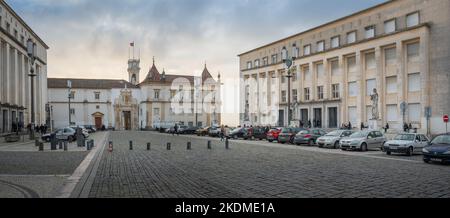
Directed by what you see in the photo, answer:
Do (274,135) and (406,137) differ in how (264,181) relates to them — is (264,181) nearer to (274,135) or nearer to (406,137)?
(406,137)

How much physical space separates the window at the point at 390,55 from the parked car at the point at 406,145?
976 inches

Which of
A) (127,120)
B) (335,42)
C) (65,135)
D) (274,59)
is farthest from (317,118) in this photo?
(127,120)

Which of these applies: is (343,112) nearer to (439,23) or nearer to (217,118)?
(439,23)

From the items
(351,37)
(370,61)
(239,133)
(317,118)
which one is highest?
(351,37)

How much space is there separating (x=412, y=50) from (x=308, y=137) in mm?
20178

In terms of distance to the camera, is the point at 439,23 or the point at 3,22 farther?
the point at 3,22

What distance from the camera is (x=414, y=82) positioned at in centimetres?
4312

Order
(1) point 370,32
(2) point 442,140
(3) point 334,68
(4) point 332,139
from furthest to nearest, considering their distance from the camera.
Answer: (3) point 334,68 < (1) point 370,32 < (4) point 332,139 < (2) point 442,140

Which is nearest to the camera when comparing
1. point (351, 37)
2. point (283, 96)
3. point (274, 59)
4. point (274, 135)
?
point (274, 135)

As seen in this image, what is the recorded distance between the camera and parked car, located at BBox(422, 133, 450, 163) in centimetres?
1688

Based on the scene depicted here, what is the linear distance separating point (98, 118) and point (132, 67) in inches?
848
